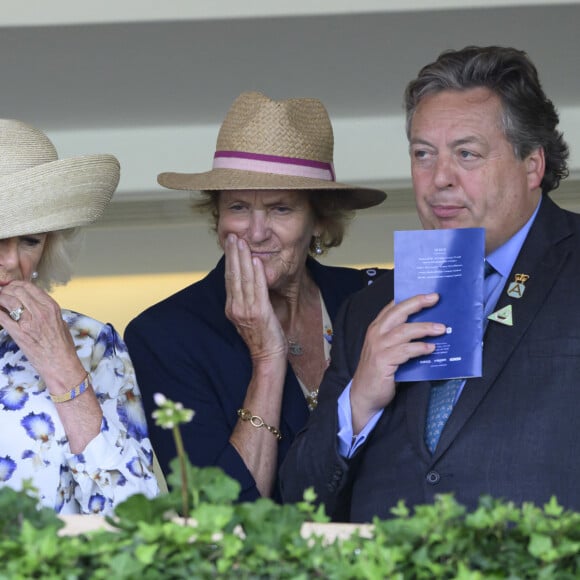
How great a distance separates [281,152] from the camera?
341cm

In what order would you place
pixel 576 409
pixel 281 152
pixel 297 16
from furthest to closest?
1. pixel 297 16
2. pixel 281 152
3. pixel 576 409

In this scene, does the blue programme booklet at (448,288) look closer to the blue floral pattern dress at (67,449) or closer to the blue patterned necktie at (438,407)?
the blue patterned necktie at (438,407)

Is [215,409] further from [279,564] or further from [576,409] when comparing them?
[279,564]

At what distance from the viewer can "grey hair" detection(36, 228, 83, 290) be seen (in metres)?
3.06

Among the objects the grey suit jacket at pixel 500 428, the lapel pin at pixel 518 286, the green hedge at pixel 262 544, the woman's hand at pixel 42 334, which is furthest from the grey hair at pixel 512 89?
the green hedge at pixel 262 544

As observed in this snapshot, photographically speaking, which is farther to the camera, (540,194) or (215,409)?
(215,409)

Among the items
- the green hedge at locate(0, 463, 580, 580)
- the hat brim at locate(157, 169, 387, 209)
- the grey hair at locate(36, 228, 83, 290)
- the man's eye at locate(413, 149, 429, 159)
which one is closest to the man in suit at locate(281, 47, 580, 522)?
the man's eye at locate(413, 149, 429, 159)

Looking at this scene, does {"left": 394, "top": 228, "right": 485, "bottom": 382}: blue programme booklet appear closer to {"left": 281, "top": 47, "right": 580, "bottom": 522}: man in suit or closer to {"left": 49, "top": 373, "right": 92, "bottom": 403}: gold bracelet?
{"left": 281, "top": 47, "right": 580, "bottom": 522}: man in suit

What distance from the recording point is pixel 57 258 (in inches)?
121

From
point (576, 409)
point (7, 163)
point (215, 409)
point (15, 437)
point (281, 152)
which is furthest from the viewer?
point (281, 152)

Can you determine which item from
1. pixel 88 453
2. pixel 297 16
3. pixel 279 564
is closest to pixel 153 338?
pixel 88 453

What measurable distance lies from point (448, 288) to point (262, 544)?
47.2 inches

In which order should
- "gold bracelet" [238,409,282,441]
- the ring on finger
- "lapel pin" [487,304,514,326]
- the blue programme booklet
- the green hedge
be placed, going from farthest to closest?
"gold bracelet" [238,409,282,441]
the ring on finger
"lapel pin" [487,304,514,326]
the blue programme booklet
the green hedge

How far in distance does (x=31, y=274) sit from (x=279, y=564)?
1681 millimetres
